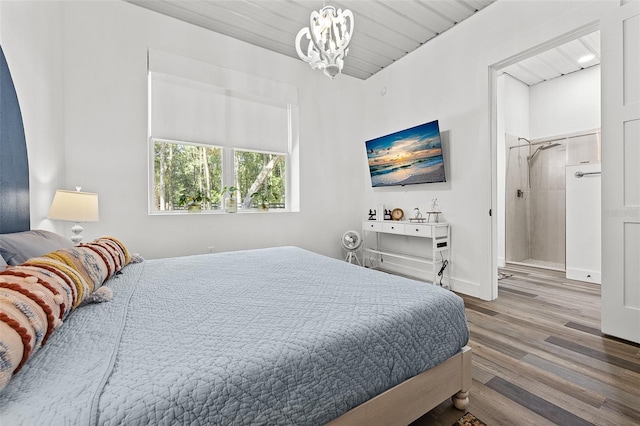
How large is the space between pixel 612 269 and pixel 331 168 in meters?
3.16

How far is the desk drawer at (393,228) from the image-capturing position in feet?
12.2

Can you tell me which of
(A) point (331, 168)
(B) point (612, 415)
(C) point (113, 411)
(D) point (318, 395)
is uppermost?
(A) point (331, 168)

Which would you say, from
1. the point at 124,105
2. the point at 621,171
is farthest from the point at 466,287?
the point at 124,105

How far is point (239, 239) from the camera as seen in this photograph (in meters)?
3.59

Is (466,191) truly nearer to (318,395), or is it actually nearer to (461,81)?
(461,81)

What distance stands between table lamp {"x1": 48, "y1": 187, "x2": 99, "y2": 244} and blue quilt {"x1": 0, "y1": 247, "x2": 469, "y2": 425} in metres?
0.93

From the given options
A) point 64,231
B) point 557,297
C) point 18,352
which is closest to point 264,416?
point 18,352

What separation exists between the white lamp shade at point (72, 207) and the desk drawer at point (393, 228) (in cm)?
316

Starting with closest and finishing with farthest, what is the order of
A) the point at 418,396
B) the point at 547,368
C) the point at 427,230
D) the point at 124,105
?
1. the point at 418,396
2. the point at 547,368
3. the point at 124,105
4. the point at 427,230

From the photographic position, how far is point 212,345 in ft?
3.02

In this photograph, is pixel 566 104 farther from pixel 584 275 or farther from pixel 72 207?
pixel 72 207

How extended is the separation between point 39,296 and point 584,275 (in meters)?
5.06

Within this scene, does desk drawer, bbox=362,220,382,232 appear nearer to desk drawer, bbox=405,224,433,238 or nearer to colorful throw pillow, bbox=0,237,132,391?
desk drawer, bbox=405,224,433,238

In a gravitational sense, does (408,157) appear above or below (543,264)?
above
